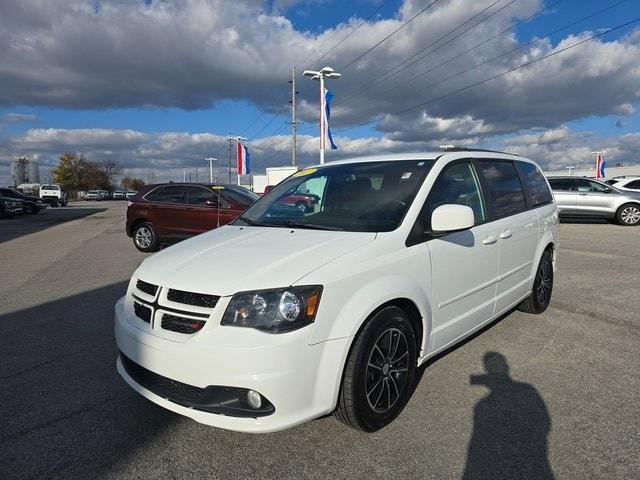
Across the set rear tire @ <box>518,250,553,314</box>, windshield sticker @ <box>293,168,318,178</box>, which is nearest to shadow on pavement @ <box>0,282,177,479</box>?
windshield sticker @ <box>293,168,318,178</box>

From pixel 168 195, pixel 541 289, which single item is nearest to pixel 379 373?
pixel 541 289

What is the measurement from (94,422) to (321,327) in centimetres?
176

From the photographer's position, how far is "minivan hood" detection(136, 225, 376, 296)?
254cm

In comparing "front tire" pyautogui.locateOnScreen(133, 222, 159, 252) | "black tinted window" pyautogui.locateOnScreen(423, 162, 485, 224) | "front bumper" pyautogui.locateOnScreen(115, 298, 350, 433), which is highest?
"black tinted window" pyautogui.locateOnScreen(423, 162, 485, 224)

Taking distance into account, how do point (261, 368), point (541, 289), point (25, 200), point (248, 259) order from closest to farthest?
1. point (261, 368)
2. point (248, 259)
3. point (541, 289)
4. point (25, 200)

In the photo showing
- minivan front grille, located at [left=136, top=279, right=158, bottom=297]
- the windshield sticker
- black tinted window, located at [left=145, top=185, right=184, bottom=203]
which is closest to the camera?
minivan front grille, located at [left=136, top=279, right=158, bottom=297]

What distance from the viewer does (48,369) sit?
389 cm

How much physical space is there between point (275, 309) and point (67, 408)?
1901mm

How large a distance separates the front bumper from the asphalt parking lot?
1.09ft

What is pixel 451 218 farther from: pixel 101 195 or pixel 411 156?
pixel 101 195

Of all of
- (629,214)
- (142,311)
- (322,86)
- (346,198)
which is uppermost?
(322,86)

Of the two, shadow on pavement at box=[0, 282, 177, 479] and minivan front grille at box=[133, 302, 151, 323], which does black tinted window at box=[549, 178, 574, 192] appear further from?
minivan front grille at box=[133, 302, 151, 323]

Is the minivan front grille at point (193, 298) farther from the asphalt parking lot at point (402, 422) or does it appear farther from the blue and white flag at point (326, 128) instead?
the blue and white flag at point (326, 128)

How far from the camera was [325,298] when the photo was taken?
97.7 inches
